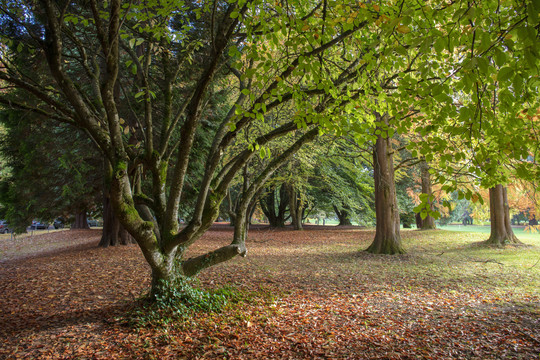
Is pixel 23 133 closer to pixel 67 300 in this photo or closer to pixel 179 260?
pixel 67 300

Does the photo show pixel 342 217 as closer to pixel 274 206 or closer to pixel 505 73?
pixel 274 206

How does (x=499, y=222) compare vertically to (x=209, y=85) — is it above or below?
below

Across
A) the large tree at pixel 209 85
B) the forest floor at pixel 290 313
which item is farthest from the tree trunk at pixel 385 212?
the large tree at pixel 209 85

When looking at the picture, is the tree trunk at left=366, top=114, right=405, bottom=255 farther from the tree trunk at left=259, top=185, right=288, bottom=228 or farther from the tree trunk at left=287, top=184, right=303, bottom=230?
the tree trunk at left=259, top=185, right=288, bottom=228

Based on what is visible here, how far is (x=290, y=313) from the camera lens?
15.7 ft

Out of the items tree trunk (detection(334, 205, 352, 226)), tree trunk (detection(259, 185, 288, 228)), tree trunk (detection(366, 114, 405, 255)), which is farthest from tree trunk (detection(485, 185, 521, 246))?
tree trunk (detection(334, 205, 352, 226))

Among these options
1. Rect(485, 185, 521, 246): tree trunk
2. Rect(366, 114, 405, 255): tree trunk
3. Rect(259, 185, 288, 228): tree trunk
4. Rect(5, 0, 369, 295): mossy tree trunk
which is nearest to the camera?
Rect(5, 0, 369, 295): mossy tree trunk

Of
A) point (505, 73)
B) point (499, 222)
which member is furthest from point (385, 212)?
point (505, 73)

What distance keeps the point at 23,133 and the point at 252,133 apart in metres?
8.33

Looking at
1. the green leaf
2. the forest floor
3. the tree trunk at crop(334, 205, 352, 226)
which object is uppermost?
the green leaf

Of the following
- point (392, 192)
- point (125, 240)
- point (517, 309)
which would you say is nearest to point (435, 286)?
point (517, 309)

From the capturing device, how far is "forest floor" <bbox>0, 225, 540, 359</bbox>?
11.6 ft

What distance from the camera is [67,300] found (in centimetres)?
508

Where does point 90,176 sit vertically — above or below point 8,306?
above
